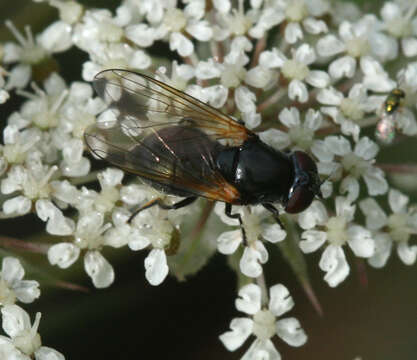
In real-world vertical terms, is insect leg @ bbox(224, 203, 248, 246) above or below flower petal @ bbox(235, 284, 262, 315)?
above

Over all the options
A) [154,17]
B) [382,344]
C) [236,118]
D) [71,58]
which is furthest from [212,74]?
[382,344]

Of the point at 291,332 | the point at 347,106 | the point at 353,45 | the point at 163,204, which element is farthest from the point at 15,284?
the point at 353,45

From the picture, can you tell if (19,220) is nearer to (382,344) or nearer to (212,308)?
(212,308)

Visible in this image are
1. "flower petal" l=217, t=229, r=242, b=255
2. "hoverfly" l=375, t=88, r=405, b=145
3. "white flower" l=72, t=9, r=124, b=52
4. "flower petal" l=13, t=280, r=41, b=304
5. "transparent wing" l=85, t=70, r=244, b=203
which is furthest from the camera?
"white flower" l=72, t=9, r=124, b=52

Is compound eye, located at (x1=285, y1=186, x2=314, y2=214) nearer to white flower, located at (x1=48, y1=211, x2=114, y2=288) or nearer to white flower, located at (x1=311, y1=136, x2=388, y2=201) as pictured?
white flower, located at (x1=311, y1=136, x2=388, y2=201)

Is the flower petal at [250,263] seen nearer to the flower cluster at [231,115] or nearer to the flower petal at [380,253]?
the flower cluster at [231,115]

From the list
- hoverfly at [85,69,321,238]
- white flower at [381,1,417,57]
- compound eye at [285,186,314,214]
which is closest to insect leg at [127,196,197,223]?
hoverfly at [85,69,321,238]

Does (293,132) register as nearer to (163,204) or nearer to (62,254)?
(163,204)
